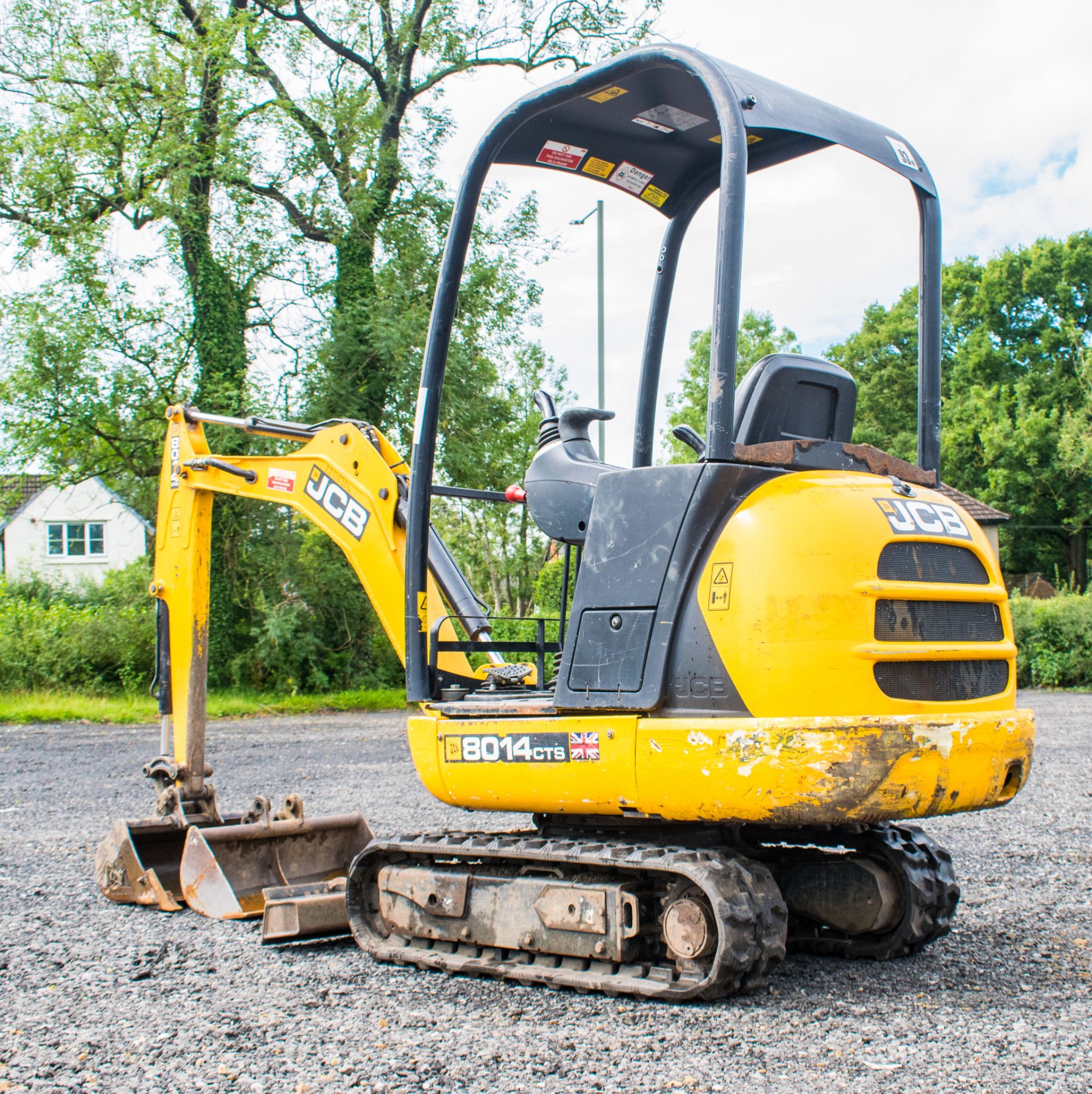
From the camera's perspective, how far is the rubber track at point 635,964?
3.50 m

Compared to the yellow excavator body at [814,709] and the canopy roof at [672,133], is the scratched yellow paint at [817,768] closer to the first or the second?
the yellow excavator body at [814,709]

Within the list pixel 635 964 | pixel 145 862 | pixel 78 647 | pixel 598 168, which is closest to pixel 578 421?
pixel 598 168

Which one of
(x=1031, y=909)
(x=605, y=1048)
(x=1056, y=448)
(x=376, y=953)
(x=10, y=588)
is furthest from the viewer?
(x=1056, y=448)

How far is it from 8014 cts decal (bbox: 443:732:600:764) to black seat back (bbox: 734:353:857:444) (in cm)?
118

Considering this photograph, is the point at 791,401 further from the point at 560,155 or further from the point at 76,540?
the point at 76,540

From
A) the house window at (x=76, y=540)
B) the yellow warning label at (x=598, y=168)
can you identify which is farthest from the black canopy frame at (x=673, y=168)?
the house window at (x=76, y=540)

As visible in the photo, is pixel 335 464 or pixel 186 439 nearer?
pixel 335 464

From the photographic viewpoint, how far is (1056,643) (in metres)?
22.3

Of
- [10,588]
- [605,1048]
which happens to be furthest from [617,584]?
[10,588]

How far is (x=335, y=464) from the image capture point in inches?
213

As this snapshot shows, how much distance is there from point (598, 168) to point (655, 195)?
1.21ft

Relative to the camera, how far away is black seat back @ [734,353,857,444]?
396cm

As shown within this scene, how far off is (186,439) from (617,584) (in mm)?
3125

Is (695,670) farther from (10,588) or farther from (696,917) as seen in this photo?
(10,588)
